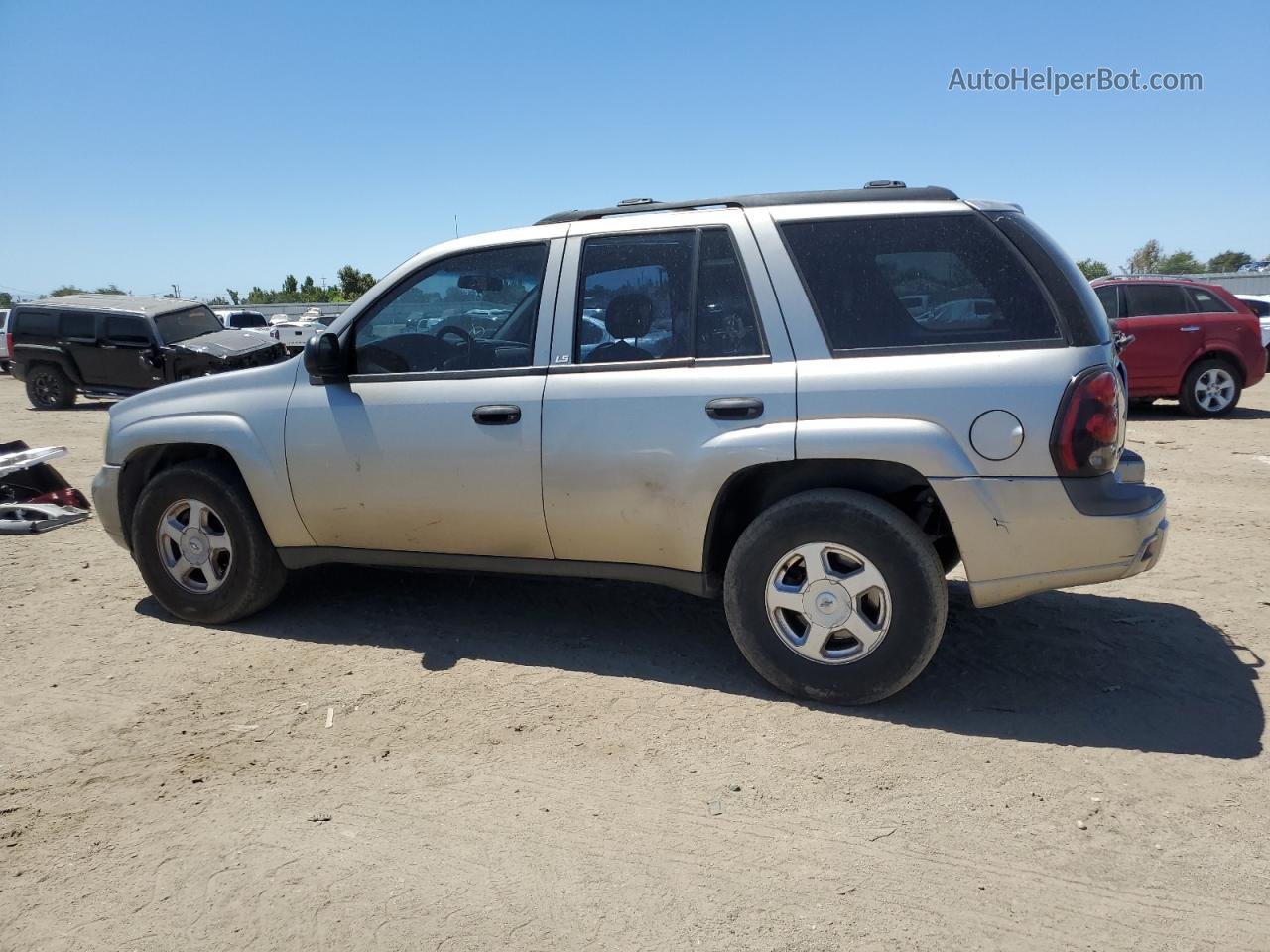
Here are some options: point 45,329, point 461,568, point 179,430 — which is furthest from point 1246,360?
point 45,329

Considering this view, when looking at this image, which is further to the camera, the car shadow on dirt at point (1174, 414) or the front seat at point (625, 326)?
the car shadow on dirt at point (1174, 414)

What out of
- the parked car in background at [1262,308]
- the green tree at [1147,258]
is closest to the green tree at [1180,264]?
the green tree at [1147,258]

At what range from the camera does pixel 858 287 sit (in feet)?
12.9

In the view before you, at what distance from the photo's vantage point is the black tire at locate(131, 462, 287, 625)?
485 centimetres

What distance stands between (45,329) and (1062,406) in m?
18.4

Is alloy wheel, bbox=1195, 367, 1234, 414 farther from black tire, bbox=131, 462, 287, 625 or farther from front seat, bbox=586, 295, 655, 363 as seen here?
black tire, bbox=131, 462, 287, 625

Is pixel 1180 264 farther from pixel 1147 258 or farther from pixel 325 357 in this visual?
pixel 325 357

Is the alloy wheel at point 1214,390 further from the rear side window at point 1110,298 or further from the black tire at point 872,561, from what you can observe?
the black tire at point 872,561

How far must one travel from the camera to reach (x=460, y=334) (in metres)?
4.57

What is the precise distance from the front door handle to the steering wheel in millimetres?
279

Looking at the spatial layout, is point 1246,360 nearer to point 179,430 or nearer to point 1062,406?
point 1062,406

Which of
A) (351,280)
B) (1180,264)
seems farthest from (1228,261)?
(351,280)

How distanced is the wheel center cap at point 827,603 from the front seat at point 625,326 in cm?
118

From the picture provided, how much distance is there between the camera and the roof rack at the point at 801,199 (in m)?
4.01
